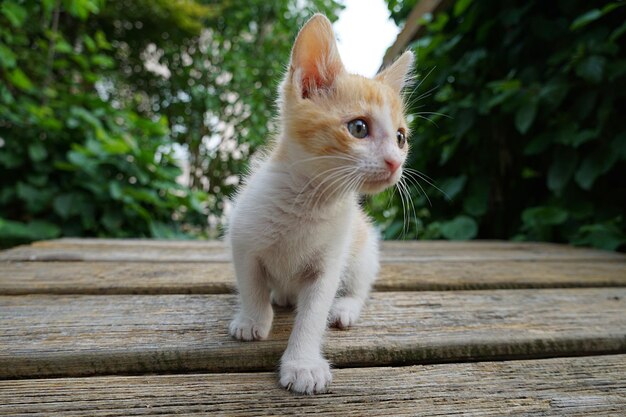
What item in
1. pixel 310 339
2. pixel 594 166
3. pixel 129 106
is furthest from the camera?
pixel 129 106

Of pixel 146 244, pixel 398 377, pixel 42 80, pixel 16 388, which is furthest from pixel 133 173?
pixel 398 377

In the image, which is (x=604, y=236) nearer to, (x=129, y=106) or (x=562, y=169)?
(x=562, y=169)

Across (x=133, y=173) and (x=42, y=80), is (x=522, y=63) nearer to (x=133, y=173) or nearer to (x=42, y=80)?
(x=133, y=173)

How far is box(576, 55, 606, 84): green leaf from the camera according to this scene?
1.83 m

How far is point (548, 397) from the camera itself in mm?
744

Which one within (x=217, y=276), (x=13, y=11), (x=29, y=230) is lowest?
(x=29, y=230)

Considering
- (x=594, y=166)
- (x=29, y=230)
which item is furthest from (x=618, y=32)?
(x=29, y=230)

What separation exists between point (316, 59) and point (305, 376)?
2.21ft

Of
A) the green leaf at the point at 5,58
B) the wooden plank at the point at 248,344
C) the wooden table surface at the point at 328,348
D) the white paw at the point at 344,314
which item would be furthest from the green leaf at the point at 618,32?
the green leaf at the point at 5,58

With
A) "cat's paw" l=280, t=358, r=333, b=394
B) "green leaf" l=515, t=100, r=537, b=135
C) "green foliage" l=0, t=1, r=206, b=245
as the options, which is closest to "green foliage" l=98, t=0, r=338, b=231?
"green foliage" l=0, t=1, r=206, b=245

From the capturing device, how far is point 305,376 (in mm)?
736

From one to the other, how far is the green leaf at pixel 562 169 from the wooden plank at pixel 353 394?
1.48m

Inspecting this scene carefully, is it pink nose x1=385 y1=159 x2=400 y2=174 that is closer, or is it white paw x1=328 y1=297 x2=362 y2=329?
pink nose x1=385 y1=159 x2=400 y2=174

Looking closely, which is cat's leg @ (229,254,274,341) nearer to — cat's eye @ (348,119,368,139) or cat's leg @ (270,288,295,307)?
cat's leg @ (270,288,295,307)
